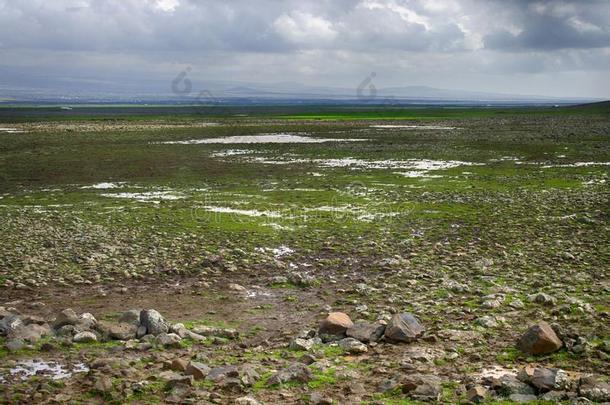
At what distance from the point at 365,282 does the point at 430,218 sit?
9.29 meters

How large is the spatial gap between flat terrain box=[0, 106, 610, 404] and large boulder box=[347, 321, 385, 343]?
1.62 ft

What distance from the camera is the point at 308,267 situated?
693 inches

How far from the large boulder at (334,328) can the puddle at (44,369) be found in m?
4.55

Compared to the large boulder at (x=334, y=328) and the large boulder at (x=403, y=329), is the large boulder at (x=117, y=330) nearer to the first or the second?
the large boulder at (x=334, y=328)

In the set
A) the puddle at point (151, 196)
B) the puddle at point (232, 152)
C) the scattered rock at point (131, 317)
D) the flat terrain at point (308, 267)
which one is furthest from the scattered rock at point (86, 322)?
the puddle at point (232, 152)

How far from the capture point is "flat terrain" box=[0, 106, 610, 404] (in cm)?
1004

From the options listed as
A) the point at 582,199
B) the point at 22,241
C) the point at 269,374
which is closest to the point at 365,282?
the point at 269,374

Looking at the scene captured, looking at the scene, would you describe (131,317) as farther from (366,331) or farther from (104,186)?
(104,186)

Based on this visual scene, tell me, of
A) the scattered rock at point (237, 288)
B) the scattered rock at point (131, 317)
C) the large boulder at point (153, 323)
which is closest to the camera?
the large boulder at point (153, 323)

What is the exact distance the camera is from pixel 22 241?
1995 cm

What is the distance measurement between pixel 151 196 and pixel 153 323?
19810 mm

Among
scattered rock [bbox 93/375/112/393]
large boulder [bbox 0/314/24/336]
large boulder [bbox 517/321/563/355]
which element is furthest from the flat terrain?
large boulder [bbox 0/314/24/336]

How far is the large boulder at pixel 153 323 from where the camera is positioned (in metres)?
11.7

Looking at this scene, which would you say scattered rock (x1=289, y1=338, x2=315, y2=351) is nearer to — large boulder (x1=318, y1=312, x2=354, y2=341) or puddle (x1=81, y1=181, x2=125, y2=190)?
large boulder (x1=318, y1=312, x2=354, y2=341)
